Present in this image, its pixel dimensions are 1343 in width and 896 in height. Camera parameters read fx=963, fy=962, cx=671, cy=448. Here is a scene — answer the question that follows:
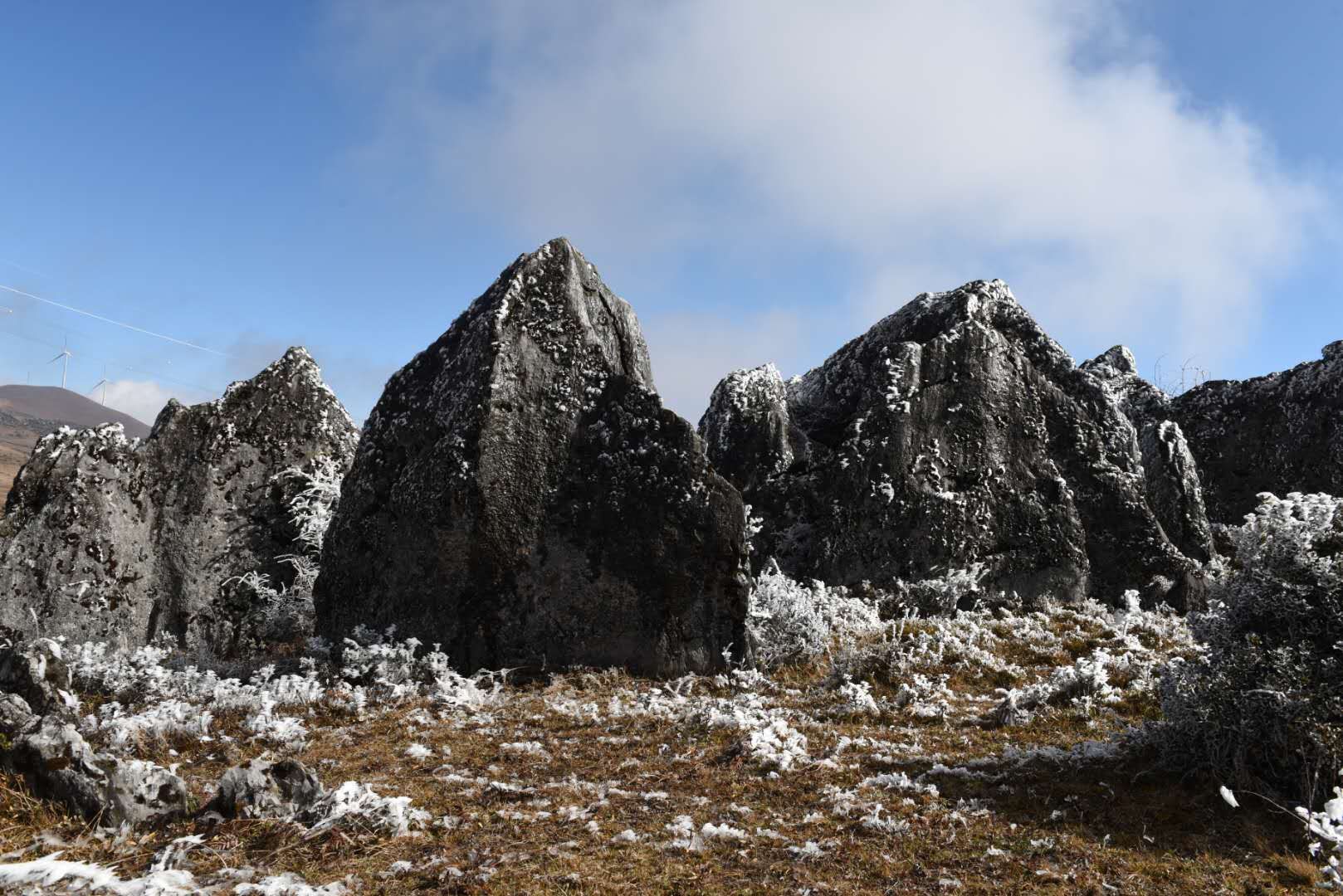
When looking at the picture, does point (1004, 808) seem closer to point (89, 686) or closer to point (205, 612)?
point (89, 686)

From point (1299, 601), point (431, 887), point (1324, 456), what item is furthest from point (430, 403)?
point (1324, 456)

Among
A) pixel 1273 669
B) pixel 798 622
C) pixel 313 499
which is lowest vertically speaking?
pixel 1273 669

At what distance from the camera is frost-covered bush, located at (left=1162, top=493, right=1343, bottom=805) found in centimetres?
672

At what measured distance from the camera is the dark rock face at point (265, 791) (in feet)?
19.4

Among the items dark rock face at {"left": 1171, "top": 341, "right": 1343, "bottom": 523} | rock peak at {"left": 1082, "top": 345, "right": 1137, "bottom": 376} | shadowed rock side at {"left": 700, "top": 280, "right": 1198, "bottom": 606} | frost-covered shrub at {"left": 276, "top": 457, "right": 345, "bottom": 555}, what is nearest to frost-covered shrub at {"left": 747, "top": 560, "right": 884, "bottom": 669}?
shadowed rock side at {"left": 700, "top": 280, "right": 1198, "bottom": 606}

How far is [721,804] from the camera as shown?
6.88 meters

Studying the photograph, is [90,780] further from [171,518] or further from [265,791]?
[171,518]

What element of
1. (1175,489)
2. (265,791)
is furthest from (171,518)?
(1175,489)

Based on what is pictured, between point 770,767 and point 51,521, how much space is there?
1004 centimetres

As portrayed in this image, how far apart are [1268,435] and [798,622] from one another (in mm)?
16346

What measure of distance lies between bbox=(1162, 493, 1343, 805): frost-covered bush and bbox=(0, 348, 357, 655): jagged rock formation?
35.7 ft

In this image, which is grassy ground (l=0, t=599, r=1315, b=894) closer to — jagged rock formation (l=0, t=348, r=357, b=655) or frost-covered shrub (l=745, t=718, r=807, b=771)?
frost-covered shrub (l=745, t=718, r=807, b=771)

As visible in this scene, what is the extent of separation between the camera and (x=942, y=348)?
56.9 ft

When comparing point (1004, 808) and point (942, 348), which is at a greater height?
point (942, 348)
